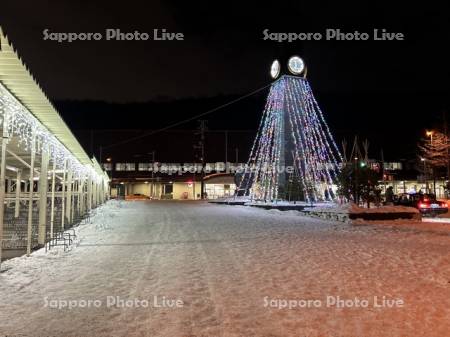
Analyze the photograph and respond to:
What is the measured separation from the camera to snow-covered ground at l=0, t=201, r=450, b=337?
4.74 m

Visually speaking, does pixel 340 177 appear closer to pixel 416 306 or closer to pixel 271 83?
pixel 271 83

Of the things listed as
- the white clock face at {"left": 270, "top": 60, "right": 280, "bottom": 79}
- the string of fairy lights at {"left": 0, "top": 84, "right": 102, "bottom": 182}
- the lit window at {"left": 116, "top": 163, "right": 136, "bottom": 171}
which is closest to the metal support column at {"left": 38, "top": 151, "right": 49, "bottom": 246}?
the string of fairy lights at {"left": 0, "top": 84, "right": 102, "bottom": 182}

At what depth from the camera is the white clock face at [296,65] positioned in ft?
107

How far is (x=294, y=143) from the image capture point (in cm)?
3278

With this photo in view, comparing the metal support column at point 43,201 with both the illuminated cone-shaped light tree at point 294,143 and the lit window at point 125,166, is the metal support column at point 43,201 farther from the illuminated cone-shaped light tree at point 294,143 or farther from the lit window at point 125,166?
the lit window at point 125,166

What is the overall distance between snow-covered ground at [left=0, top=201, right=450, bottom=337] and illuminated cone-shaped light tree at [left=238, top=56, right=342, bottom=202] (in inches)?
788

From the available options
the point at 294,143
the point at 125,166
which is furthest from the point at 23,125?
the point at 125,166

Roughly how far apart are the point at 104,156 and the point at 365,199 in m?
53.8

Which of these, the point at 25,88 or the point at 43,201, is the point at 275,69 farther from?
the point at 25,88

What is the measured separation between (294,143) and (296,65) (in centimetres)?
618

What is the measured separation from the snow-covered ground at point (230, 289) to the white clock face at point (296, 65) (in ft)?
75.8

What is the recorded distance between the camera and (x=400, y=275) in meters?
7.29

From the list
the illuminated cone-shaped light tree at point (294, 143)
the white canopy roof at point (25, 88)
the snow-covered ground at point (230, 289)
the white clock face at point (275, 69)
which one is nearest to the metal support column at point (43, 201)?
the white canopy roof at point (25, 88)

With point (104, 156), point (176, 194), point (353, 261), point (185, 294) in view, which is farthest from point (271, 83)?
point (104, 156)
